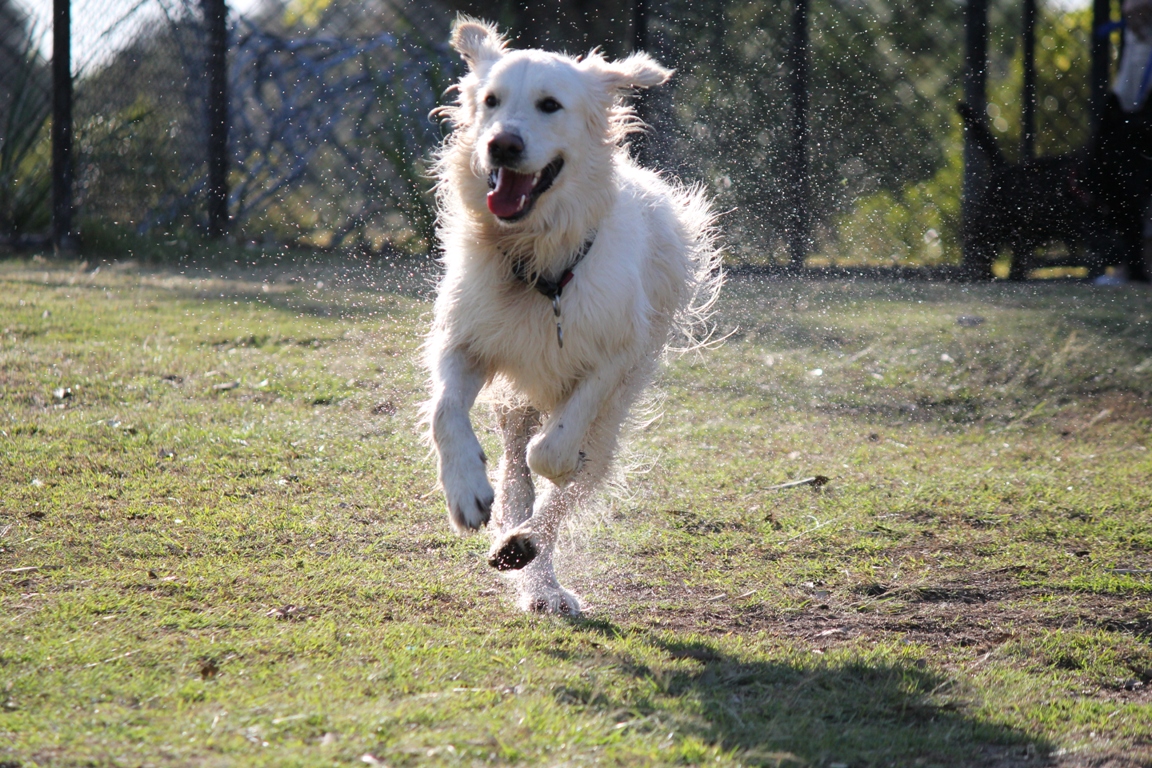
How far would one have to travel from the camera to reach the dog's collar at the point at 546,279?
363 centimetres

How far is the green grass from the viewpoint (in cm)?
261

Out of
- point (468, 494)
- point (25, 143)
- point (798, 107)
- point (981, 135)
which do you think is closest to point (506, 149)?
point (468, 494)

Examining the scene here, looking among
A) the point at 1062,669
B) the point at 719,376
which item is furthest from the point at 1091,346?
the point at 1062,669

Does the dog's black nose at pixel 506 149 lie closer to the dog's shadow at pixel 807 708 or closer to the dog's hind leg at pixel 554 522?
the dog's hind leg at pixel 554 522

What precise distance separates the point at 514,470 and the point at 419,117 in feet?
23.6

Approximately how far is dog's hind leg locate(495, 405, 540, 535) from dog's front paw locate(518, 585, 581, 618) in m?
0.44

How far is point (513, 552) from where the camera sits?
328 cm

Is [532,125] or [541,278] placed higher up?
[532,125]

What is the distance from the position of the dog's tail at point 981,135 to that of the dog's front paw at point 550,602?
22.8ft

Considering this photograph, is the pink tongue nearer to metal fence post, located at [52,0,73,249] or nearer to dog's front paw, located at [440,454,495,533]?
dog's front paw, located at [440,454,495,533]

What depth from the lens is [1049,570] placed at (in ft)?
13.2

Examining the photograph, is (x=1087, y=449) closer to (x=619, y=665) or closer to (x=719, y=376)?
(x=719, y=376)

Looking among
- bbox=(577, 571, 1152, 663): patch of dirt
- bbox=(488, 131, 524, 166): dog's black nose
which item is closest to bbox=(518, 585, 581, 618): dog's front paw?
bbox=(577, 571, 1152, 663): patch of dirt

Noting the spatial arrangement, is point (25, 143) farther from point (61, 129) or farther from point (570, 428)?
point (570, 428)
